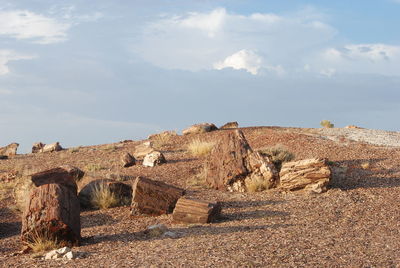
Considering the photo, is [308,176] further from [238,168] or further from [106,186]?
[106,186]

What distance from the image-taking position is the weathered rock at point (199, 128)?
27.4m

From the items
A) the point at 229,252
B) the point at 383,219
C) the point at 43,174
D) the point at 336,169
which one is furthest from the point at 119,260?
the point at 336,169

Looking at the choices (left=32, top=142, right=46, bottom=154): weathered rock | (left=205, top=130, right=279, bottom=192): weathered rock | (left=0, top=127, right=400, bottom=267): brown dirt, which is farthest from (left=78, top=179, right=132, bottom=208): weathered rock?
(left=32, top=142, right=46, bottom=154): weathered rock

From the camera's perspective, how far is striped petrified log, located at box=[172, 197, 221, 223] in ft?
39.3

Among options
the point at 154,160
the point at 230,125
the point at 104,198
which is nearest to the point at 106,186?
the point at 104,198

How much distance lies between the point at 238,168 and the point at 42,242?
6.40 meters

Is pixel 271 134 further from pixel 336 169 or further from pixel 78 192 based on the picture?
pixel 78 192

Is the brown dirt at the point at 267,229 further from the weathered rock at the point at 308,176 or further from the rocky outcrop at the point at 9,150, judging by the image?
the rocky outcrop at the point at 9,150

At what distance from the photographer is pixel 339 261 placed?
9.10 m

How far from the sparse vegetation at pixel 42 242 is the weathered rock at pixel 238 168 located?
591cm

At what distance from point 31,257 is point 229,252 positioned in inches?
151

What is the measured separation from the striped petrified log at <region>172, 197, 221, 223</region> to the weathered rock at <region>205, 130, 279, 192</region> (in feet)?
11.0

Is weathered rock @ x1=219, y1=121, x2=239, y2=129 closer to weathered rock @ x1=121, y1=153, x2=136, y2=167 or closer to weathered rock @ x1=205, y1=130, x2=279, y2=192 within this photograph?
weathered rock @ x1=121, y1=153, x2=136, y2=167

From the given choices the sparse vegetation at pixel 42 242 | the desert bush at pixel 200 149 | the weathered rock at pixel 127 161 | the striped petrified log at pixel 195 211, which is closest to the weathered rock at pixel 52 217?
the sparse vegetation at pixel 42 242
